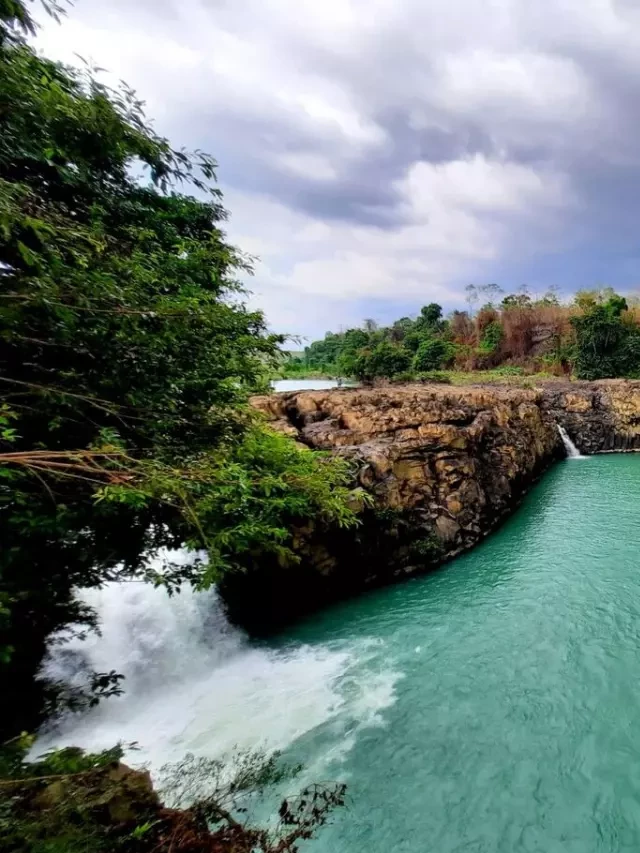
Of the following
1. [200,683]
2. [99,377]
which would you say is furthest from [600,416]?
[99,377]

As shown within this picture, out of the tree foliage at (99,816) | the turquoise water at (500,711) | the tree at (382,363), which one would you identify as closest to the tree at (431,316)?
the tree at (382,363)

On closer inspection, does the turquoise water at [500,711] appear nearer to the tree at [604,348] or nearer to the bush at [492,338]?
the tree at [604,348]

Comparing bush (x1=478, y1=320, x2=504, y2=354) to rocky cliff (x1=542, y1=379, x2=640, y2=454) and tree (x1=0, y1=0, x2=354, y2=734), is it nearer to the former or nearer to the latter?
rocky cliff (x1=542, y1=379, x2=640, y2=454)

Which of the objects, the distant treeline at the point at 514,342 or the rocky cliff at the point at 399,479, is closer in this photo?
the rocky cliff at the point at 399,479

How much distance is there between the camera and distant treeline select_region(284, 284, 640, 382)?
25.2m

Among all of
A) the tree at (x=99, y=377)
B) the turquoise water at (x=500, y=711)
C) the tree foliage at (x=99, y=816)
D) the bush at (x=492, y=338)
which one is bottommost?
the turquoise water at (x=500, y=711)

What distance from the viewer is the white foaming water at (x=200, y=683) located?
4930 millimetres

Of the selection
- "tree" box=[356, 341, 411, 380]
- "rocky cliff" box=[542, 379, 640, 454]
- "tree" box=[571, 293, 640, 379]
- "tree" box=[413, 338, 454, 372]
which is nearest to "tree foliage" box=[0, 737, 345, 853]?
"tree" box=[356, 341, 411, 380]

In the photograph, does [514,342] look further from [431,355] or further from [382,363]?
[382,363]

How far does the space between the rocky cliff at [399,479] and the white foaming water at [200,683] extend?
3.06ft

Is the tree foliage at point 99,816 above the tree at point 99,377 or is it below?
below

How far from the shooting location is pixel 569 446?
63.6 feet

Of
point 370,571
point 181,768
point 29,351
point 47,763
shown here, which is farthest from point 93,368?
point 370,571

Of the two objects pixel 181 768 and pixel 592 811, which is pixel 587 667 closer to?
pixel 592 811
